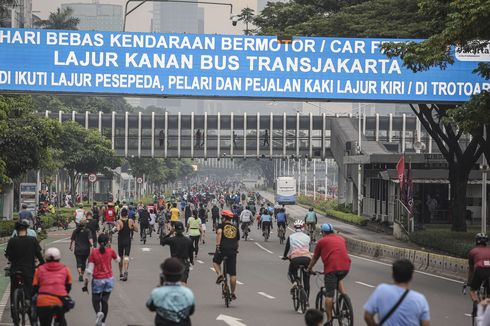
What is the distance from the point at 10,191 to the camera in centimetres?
5934

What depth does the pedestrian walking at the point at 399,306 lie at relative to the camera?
10195 mm

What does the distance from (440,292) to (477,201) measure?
1243 inches

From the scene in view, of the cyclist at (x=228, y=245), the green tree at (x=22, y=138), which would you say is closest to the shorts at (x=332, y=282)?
the cyclist at (x=228, y=245)

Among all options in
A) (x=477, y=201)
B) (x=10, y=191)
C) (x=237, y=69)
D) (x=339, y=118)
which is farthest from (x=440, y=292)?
(x=339, y=118)

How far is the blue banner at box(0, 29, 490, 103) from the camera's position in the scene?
35.4m

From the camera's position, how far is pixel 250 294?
80.8ft

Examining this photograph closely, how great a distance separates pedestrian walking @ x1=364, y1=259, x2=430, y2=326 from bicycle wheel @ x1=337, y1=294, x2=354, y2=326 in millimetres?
5925

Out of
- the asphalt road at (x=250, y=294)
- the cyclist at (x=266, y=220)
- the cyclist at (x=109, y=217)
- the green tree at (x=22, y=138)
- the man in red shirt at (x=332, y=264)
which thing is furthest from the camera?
the green tree at (x=22, y=138)

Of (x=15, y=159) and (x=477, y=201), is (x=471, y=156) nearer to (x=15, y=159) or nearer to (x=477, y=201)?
(x=477, y=201)

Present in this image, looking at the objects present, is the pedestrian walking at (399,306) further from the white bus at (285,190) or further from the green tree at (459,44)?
the white bus at (285,190)

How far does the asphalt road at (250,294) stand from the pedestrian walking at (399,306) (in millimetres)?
8527

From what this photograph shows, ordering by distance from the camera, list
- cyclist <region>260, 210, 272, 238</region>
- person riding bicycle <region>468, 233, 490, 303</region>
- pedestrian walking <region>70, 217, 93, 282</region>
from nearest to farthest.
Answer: person riding bicycle <region>468, 233, 490, 303</region>, pedestrian walking <region>70, 217, 93, 282</region>, cyclist <region>260, 210, 272, 238</region>

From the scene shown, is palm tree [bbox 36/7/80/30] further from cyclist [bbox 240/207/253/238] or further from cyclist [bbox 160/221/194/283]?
cyclist [bbox 160/221/194/283]

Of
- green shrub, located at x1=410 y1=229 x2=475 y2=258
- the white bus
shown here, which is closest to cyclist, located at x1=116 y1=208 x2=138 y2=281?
green shrub, located at x1=410 y1=229 x2=475 y2=258
